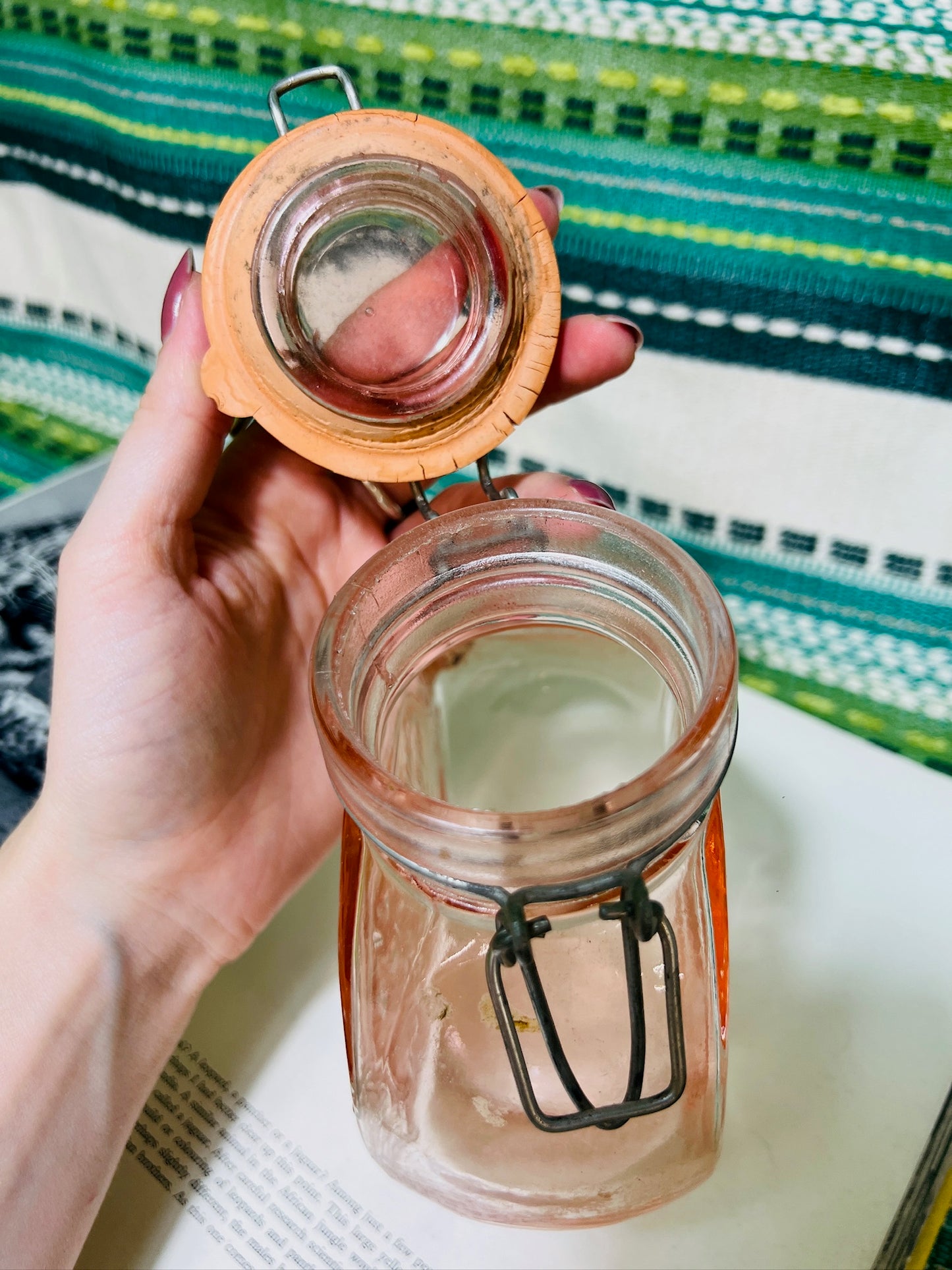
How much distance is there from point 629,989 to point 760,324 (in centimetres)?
41

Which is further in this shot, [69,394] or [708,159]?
[69,394]

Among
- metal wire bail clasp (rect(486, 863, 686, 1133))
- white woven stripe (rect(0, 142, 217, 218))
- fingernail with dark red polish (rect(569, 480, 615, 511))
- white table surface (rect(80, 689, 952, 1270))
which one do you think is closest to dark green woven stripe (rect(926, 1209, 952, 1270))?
white table surface (rect(80, 689, 952, 1270))

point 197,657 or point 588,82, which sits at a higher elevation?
point 588,82

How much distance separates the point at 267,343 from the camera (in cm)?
39

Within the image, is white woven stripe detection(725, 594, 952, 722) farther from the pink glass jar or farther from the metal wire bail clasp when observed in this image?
the metal wire bail clasp

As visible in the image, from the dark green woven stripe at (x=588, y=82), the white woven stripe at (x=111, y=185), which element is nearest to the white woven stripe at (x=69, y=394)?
the white woven stripe at (x=111, y=185)

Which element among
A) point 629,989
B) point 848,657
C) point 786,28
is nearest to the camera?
point 629,989

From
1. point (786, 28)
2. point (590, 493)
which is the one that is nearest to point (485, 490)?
point (590, 493)

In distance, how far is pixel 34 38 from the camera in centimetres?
71

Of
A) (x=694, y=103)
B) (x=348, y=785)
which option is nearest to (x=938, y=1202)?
(x=348, y=785)

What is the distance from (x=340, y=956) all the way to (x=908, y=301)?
0.43 metres

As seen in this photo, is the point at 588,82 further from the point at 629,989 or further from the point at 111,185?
the point at 629,989

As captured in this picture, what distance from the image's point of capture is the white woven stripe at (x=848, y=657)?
0.62 metres

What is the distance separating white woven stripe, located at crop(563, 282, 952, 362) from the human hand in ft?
0.39
